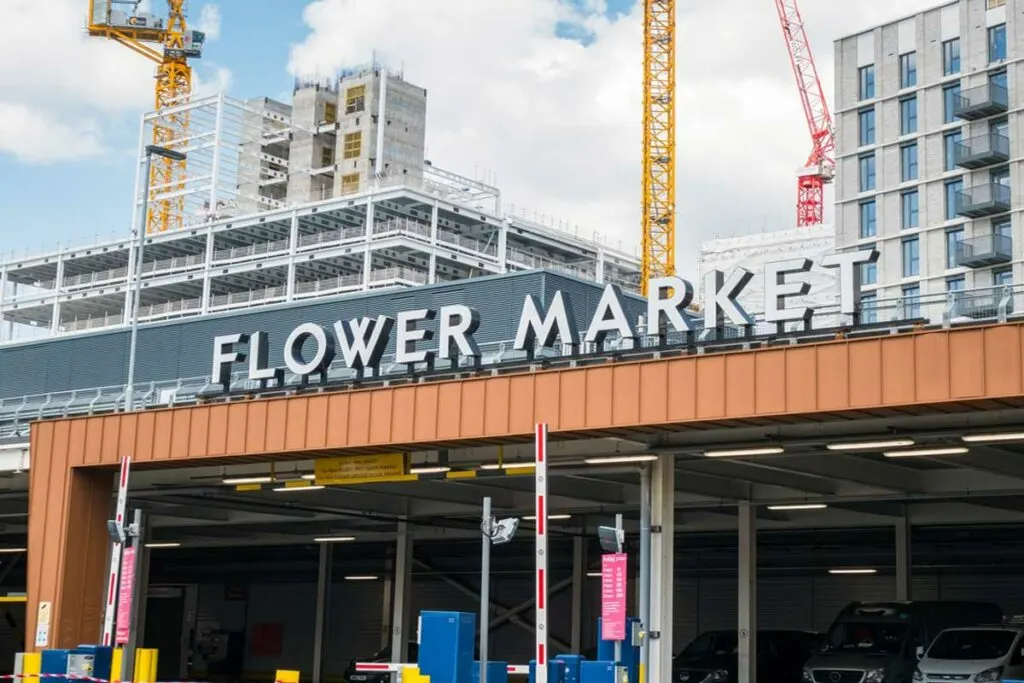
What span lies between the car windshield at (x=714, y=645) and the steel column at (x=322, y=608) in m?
17.3

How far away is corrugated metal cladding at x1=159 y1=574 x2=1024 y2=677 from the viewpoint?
44750 millimetres

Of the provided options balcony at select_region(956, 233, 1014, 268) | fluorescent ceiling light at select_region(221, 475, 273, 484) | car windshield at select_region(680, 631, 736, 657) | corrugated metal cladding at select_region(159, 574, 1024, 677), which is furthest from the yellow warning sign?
balcony at select_region(956, 233, 1014, 268)

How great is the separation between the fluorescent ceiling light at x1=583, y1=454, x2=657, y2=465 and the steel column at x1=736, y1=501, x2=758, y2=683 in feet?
31.7

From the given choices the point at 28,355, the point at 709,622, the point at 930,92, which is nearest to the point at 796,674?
the point at 709,622

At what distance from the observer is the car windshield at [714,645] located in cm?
3944

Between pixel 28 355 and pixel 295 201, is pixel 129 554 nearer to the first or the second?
pixel 28 355

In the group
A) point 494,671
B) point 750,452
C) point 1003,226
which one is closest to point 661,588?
point 750,452

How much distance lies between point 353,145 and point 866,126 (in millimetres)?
88537

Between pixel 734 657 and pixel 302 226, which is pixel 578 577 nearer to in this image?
pixel 734 657

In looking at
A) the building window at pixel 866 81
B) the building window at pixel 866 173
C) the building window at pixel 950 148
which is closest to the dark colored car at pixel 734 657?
the building window at pixel 950 148

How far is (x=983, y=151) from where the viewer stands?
320 feet

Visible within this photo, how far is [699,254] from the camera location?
162 meters

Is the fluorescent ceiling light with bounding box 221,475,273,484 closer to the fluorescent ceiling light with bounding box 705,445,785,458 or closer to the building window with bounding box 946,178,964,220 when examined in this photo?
the fluorescent ceiling light with bounding box 705,445,785,458

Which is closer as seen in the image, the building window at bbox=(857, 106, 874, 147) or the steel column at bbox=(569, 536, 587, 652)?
the steel column at bbox=(569, 536, 587, 652)
